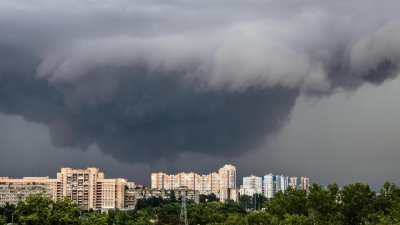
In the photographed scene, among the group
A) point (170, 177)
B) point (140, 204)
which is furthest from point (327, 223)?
point (170, 177)

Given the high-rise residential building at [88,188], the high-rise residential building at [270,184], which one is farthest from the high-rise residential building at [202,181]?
the high-rise residential building at [88,188]

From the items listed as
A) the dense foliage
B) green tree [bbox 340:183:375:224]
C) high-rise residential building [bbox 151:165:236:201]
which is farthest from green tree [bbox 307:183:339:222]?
high-rise residential building [bbox 151:165:236:201]

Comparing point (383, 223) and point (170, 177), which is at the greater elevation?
point (170, 177)

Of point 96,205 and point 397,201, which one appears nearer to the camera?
point 397,201

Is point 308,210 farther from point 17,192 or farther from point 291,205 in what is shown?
point 17,192

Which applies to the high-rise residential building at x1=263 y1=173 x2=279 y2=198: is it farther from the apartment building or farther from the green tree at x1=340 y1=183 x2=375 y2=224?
the green tree at x1=340 y1=183 x2=375 y2=224

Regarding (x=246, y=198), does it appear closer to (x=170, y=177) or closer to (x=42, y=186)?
(x=170, y=177)
